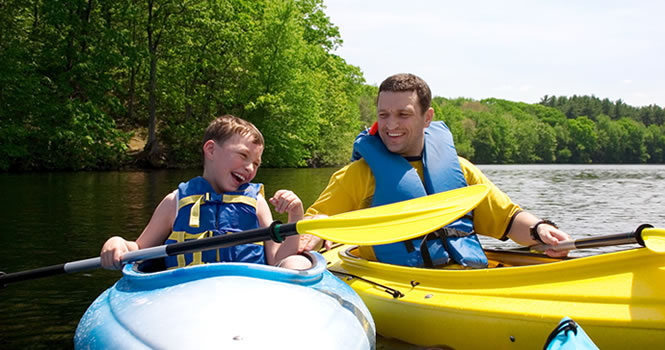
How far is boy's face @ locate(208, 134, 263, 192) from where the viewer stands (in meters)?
2.71

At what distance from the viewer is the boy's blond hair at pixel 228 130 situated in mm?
2734

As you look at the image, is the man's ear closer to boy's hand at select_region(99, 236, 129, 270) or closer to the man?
the man

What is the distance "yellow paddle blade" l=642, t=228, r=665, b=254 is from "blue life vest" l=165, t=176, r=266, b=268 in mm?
1820

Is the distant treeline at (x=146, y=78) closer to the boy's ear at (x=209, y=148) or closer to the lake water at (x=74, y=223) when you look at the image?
the lake water at (x=74, y=223)

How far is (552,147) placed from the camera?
252 feet

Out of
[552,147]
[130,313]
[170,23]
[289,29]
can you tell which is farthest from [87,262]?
[552,147]

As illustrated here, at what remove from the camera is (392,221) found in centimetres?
265

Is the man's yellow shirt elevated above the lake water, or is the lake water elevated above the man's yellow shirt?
the man's yellow shirt

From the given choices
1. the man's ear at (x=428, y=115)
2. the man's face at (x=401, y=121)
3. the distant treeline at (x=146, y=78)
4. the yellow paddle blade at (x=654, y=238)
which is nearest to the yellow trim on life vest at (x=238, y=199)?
the man's face at (x=401, y=121)

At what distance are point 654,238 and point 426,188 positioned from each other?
4.22ft

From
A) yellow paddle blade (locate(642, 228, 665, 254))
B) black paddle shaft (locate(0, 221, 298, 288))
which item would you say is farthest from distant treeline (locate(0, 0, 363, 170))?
yellow paddle blade (locate(642, 228, 665, 254))

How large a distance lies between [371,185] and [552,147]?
7987cm

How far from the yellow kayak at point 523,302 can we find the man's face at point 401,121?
782 millimetres

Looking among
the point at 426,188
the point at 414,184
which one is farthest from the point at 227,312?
the point at 426,188
